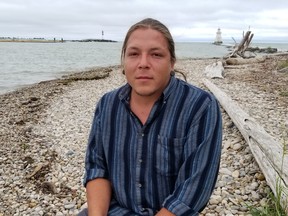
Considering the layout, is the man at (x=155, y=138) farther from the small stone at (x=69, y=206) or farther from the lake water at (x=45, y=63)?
the small stone at (x=69, y=206)

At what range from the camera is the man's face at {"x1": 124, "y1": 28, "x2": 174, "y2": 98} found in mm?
2180

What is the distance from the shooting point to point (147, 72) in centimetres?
217

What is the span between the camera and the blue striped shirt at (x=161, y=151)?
7.04ft

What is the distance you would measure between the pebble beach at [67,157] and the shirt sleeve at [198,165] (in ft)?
2.74

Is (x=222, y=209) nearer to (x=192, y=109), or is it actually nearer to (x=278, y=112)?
(x=192, y=109)

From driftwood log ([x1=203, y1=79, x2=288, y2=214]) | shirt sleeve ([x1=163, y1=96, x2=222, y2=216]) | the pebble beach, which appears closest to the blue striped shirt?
shirt sleeve ([x1=163, y1=96, x2=222, y2=216])

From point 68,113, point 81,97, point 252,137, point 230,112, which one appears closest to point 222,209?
point 252,137

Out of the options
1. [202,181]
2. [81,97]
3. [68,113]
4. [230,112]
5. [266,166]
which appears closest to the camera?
[202,181]

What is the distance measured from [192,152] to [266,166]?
2.37m

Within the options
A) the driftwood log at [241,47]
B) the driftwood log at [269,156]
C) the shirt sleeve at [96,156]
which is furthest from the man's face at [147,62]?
the driftwood log at [241,47]

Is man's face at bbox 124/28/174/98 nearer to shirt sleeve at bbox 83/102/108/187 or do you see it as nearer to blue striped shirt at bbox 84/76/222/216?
blue striped shirt at bbox 84/76/222/216

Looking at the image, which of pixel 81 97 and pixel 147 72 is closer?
pixel 147 72

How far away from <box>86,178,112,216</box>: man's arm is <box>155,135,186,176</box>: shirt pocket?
0.45 metres

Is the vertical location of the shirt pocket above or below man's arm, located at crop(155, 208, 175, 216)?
above
